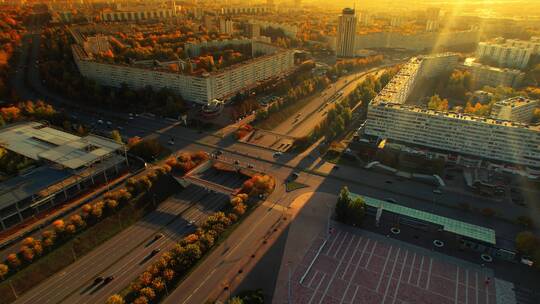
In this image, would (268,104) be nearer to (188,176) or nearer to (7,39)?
(188,176)

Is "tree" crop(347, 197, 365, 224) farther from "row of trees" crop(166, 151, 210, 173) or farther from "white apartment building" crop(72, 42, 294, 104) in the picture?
"white apartment building" crop(72, 42, 294, 104)

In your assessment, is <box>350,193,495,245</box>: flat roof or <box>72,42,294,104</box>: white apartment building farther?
<box>72,42,294,104</box>: white apartment building

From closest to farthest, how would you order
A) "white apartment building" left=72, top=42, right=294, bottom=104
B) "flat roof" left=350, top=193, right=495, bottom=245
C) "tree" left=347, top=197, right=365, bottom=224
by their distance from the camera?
"flat roof" left=350, top=193, right=495, bottom=245 < "tree" left=347, top=197, right=365, bottom=224 < "white apartment building" left=72, top=42, right=294, bottom=104

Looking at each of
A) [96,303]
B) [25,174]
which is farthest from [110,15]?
[96,303]

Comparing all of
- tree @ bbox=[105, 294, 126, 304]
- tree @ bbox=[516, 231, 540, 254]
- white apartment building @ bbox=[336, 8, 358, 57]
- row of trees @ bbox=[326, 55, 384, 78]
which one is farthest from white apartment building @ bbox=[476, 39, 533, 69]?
tree @ bbox=[105, 294, 126, 304]

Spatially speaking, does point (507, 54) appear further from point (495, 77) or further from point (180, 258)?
point (180, 258)

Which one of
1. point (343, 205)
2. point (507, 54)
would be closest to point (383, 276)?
point (343, 205)

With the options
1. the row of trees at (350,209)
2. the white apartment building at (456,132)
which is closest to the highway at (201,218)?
the row of trees at (350,209)
